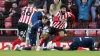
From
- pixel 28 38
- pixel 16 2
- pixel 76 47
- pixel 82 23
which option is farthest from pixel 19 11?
pixel 76 47

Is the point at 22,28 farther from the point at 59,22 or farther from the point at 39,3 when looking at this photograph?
the point at 39,3

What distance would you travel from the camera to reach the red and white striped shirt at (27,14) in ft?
32.0

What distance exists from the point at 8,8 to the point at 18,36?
151cm

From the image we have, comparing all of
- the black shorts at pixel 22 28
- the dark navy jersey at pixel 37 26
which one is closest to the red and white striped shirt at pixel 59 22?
the dark navy jersey at pixel 37 26

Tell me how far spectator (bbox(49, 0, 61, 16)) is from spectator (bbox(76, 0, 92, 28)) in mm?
836

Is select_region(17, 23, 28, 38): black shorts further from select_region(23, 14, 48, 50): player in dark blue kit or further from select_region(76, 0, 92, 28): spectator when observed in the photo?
select_region(76, 0, 92, 28): spectator

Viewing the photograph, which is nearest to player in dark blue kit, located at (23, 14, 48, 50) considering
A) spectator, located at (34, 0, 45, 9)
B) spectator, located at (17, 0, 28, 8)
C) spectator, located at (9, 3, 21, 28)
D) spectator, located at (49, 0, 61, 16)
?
spectator, located at (49, 0, 61, 16)

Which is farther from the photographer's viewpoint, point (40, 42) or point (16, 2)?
point (16, 2)

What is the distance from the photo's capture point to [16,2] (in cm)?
1147

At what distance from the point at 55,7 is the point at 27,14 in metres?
1.06

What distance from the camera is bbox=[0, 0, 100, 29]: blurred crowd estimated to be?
10.7 metres

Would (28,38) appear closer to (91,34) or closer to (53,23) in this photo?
(53,23)

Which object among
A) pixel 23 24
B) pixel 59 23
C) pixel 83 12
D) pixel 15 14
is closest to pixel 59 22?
pixel 59 23

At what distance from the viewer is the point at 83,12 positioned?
1090 cm
